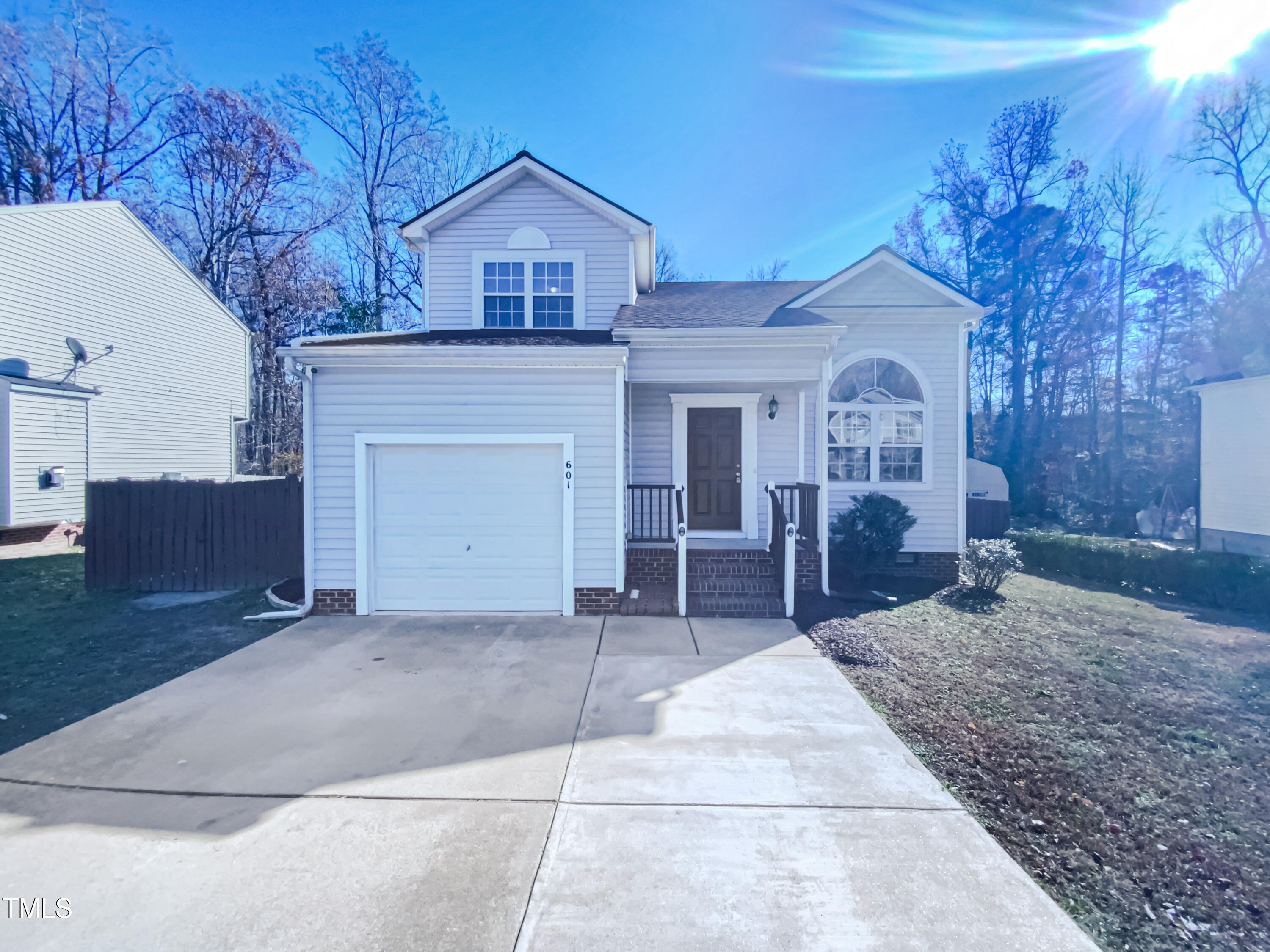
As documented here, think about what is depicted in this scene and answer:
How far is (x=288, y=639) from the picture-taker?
595 centimetres

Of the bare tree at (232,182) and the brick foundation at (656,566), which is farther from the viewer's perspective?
the bare tree at (232,182)

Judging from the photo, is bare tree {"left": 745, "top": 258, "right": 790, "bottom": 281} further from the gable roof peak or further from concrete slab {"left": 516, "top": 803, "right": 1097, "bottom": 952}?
concrete slab {"left": 516, "top": 803, "right": 1097, "bottom": 952}

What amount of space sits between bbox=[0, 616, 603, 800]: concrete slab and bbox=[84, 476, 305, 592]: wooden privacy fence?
10.3 feet

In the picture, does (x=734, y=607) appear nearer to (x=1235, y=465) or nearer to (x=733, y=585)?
(x=733, y=585)

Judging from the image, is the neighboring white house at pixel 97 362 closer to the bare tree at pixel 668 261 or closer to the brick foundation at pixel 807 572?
the brick foundation at pixel 807 572

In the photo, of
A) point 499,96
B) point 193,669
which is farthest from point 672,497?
point 499,96

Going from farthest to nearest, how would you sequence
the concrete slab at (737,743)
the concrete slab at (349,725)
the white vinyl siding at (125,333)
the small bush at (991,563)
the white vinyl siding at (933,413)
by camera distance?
the white vinyl siding at (125,333) < the white vinyl siding at (933,413) < the small bush at (991,563) < the concrete slab at (349,725) < the concrete slab at (737,743)

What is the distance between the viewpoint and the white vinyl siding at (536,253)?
895cm

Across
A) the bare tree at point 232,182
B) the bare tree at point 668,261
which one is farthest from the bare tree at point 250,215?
the bare tree at point 668,261

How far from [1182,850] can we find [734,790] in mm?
2256

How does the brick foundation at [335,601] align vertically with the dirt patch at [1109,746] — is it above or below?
above

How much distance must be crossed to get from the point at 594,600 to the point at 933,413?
6.64 metres

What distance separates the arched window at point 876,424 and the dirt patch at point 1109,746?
2.93m

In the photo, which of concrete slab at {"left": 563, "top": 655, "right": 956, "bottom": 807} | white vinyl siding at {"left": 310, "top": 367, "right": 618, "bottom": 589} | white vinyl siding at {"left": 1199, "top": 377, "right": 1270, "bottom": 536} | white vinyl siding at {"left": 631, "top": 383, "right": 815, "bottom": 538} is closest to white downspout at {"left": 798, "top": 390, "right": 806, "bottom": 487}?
white vinyl siding at {"left": 631, "top": 383, "right": 815, "bottom": 538}
